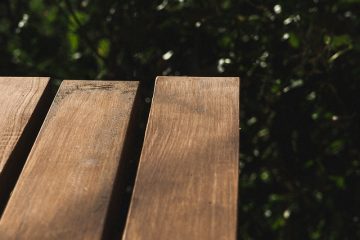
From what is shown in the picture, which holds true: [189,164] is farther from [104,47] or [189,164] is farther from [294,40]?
[104,47]

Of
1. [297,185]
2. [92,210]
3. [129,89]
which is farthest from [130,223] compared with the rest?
[297,185]

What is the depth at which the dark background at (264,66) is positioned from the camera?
6.66 ft

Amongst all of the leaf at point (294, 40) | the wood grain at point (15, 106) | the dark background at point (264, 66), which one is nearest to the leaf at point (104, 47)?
the dark background at point (264, 66)

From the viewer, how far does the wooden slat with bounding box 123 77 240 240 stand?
0.92 metres

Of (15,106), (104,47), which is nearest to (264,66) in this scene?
(104,47)

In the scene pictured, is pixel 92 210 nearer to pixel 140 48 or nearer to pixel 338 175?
pixel 140 48

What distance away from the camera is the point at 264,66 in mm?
2084

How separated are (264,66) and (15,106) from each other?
1013 millimetres

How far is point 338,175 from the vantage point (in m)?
2.29

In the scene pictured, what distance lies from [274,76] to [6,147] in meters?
1.14

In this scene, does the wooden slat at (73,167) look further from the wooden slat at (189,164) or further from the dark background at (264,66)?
the dark background at (264,66)

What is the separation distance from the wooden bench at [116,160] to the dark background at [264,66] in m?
0.75

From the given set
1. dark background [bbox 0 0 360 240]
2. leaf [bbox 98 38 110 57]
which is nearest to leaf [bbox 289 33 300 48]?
dark background [bbox 0 0 360 240]

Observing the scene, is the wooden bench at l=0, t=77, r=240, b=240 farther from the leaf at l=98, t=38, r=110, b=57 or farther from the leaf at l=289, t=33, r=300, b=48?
the leaf at l=98, t=38, r=110, b=57
